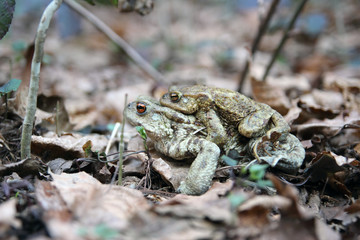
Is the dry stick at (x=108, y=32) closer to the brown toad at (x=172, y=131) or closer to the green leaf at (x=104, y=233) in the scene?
the brown toad at (x=172, y=131)

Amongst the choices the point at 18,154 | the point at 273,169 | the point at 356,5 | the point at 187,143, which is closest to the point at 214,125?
the point at 187,143

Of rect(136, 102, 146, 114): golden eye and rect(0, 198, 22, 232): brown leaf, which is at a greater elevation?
rect(136, 102, 146, 114): golden eye

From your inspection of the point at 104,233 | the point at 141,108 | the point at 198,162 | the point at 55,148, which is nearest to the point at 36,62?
the point at 55,148

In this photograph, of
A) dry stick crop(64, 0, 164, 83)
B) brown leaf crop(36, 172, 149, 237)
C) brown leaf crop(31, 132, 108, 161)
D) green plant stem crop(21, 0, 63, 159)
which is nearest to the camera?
brown leaf crop(36, 172, 149, 237)

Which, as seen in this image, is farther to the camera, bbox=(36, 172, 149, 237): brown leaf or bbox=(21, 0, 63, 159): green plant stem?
bbox=(21, 0, 63, 159): green plant stem

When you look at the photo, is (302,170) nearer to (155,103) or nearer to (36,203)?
(155,103)

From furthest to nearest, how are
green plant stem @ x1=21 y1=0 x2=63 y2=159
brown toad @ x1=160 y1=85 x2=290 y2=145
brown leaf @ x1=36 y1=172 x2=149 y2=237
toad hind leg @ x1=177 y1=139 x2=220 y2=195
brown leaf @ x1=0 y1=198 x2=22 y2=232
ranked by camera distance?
1. brown toad @ x1=160 y1=85 x2=290 y2=145
2. toad hind leg @ x1=177 y1=139 x2=220 y2=195
3. green plant stem @ x1=21 y1=0 x2=63 y2=159
4. brown leaf @ x1=36 y1=172 x2=149 y2=237
5. brown leaf @ x1=0 y1=198 x2=22 y2=232

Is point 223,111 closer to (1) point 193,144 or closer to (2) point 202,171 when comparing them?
(1) point 193,144

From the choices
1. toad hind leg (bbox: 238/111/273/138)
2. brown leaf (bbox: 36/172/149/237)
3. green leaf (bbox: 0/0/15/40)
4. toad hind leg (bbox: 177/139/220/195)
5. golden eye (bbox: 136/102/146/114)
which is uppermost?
green leaf (bbox: 0/0/15/40)

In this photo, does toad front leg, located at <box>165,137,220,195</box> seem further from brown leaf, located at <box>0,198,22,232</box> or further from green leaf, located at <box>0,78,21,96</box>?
green leaf, located at <box>0,78,21,96</box>

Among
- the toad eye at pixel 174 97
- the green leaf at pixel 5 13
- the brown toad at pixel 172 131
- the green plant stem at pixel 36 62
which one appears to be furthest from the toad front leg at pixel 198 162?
the green leaf at pixel 5 13

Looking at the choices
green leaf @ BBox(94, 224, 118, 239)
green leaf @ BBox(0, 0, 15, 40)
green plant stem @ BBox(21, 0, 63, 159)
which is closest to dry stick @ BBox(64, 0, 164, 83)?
green leaf @ BBox(0, 0, 15, 40)

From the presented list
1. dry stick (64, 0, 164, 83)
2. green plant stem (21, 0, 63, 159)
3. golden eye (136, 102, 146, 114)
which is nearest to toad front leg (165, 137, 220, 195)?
golden eye (136, 102, 146, 114)
